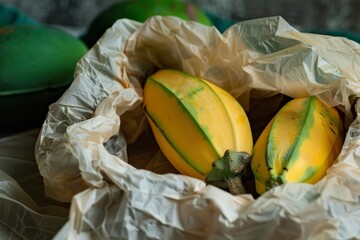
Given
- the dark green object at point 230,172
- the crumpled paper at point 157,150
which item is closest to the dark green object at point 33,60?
the crumpled paper at point 157,150

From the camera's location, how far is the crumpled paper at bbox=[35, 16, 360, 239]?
1.73ft

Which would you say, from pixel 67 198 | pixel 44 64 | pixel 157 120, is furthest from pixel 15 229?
pixel 44 64

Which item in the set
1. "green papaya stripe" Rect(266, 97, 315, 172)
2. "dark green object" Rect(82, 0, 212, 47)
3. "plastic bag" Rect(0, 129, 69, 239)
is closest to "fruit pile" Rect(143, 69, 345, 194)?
"green papaya stripe" Rect(266, 97, 315, 172)

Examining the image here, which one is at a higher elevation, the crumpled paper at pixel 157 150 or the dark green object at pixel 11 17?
the crumpled paper at pixel 157 150

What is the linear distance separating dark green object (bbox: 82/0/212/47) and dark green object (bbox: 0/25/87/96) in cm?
19

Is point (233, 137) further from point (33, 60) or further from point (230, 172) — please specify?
point (33, 60)

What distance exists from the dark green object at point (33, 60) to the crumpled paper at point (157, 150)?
163mm

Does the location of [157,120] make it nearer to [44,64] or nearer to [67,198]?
[67,198]

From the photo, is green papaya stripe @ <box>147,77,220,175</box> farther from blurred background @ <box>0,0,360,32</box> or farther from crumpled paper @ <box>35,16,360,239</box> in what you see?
blurred background @ <box>0,0,360,32</box>

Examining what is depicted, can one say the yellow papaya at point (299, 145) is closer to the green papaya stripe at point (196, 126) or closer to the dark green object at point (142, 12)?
the green papaya stripe at point (196, 126)

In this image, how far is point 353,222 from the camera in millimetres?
533

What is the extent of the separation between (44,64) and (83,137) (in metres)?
0.32

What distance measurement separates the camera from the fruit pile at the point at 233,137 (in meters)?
0.59

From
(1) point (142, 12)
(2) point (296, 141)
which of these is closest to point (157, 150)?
(2) point (296, 141)
